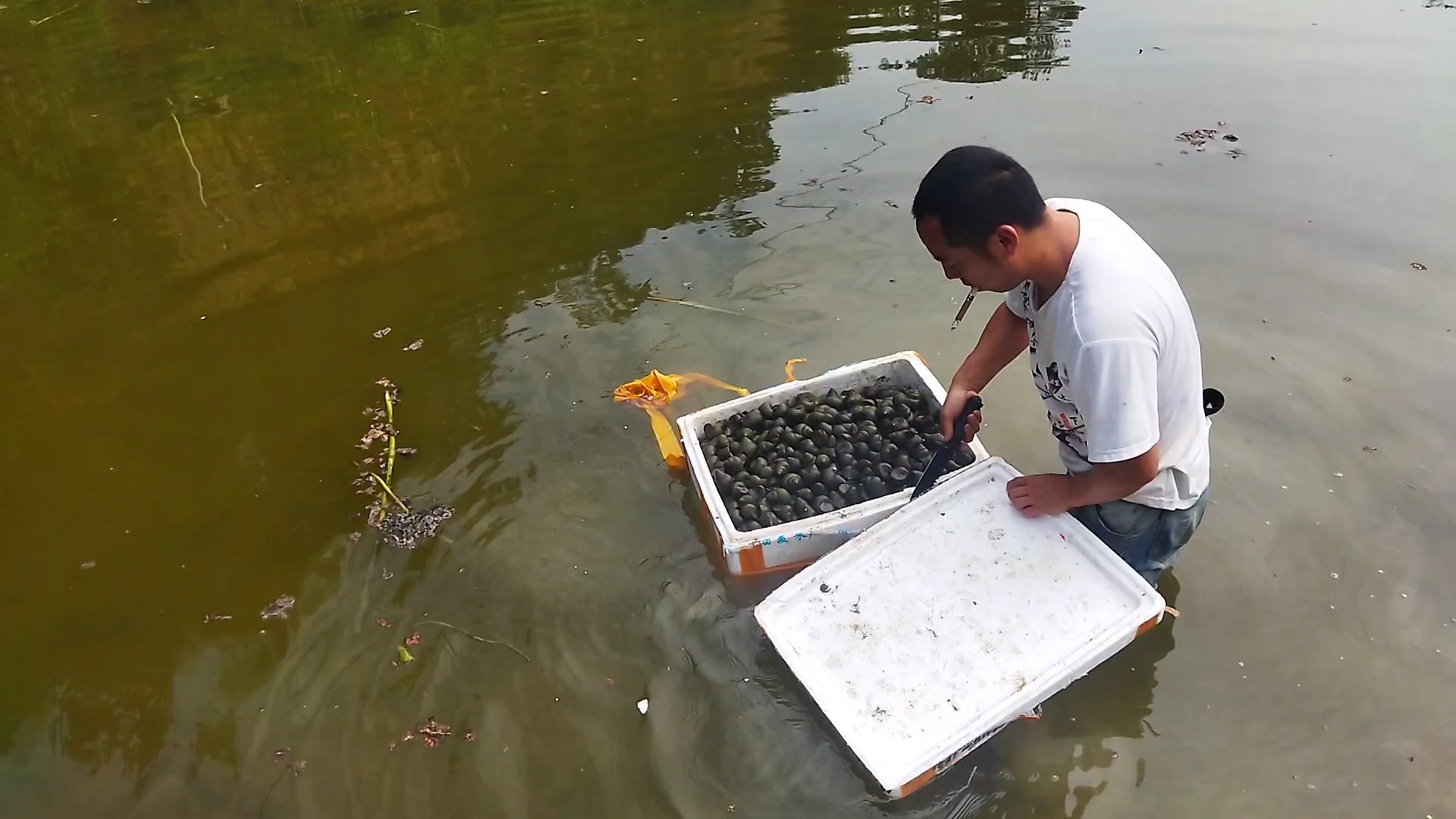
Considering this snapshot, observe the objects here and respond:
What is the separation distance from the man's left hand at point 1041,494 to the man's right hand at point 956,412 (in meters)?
0.37

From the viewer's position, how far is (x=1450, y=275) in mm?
4145

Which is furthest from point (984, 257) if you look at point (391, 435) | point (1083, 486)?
point (391, 435)

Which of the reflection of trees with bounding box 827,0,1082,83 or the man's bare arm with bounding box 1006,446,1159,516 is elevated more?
the reflection of trees with bounding box 827,0,1082,83

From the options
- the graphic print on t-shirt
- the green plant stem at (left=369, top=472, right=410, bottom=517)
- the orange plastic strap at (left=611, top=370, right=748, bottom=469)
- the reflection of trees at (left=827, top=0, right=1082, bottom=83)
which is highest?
the reflection of trees at (left=827, top=0, right=1082, bottom=83)

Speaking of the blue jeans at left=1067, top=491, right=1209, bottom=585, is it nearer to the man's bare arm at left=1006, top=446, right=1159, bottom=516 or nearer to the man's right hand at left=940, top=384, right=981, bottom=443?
the man's bare arm at left=1006, top=446, right=1159, bottom=516

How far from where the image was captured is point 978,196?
1.83 meters

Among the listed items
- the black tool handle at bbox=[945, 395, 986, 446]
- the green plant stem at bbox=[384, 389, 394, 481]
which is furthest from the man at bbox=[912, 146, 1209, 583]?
the green plant stem at bbox=[384, 389, 394, 481]

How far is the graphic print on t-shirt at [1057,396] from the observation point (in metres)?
2.18

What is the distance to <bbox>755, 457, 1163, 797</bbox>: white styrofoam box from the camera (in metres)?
2.09

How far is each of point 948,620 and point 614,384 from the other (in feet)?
7.35

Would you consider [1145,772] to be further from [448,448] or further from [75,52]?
[75,52]

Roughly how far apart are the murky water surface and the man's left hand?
77cm

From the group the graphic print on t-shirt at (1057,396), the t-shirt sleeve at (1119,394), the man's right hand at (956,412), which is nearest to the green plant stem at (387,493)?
the man's right hand at (956,412)

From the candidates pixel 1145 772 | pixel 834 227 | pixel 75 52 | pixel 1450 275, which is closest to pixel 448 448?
pixel 834 227
